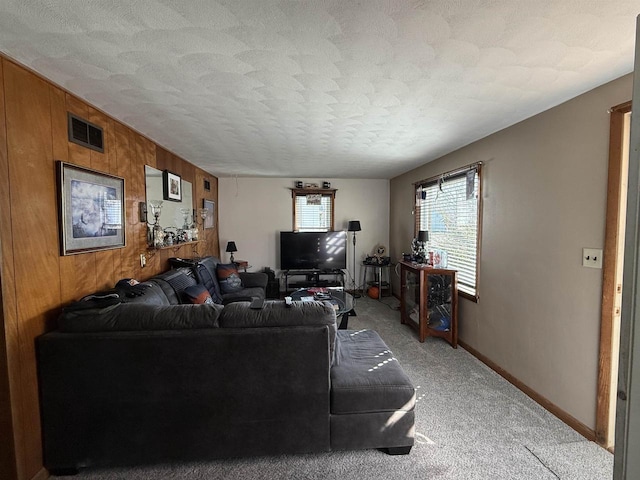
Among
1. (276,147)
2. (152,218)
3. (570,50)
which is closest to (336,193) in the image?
(276,147)

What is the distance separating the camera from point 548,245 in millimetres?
2168

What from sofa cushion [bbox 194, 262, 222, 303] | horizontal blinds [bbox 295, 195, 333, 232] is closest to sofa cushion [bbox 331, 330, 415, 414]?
sofa cushion [bbox 194, 262, 222, 303]

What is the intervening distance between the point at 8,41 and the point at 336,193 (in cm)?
465

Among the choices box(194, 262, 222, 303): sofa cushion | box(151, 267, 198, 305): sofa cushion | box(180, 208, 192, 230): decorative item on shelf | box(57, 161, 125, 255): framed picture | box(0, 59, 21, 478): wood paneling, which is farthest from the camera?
box(180, 208, 192, 230): decorative item on shelf

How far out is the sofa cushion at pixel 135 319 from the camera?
5.17 feet

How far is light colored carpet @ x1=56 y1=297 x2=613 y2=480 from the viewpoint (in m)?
1.61

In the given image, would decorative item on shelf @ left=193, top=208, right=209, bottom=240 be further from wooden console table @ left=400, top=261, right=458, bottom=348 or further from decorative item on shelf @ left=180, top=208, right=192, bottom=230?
wooden console table @ left=400, top=261, right=458, bottom=348

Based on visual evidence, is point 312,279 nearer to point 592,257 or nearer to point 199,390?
point 199,390

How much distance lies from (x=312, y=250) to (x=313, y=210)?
829mm

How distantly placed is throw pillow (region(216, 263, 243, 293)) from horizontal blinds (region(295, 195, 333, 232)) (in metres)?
1.85

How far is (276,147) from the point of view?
3225 mm

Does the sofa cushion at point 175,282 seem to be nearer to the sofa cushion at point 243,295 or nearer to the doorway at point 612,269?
the sofa cushion at point 243,295

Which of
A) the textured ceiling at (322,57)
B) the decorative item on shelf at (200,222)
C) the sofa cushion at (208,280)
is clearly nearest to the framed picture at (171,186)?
the decorative item on shelf at (200,222)

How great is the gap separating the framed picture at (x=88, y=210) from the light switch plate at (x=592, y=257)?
11.2 ft
